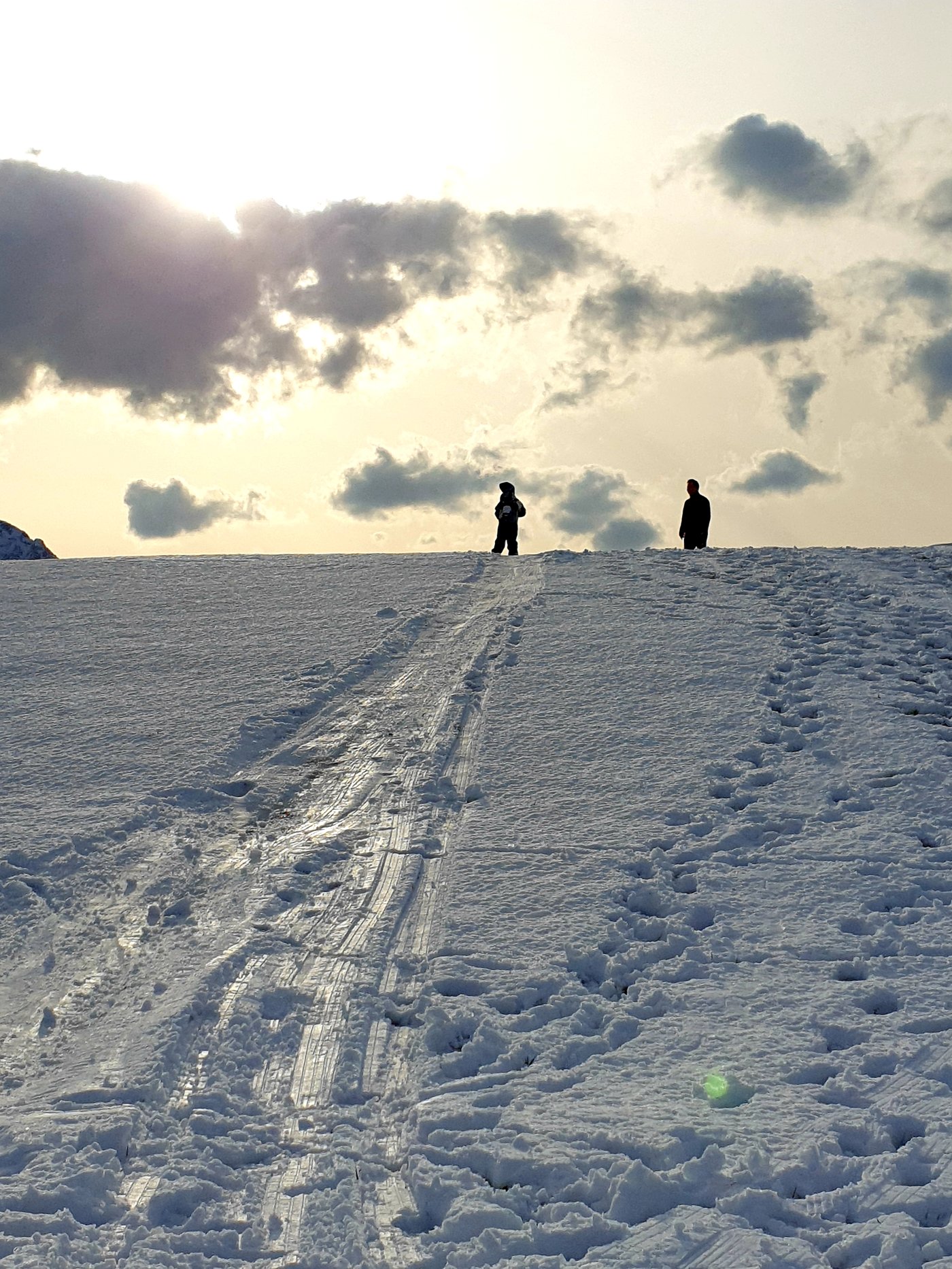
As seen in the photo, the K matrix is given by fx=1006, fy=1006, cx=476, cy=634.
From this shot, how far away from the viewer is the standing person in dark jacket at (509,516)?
67.1ft

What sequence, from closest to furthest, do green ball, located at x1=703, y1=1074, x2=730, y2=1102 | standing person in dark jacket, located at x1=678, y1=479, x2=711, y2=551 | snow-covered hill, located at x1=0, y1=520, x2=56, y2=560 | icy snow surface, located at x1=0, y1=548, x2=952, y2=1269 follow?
icy snow surface, located at x1=0, y1=548, x2=952, y2=1269 → green ball, located at x1=703, y1=1074, x2=730, y2=1102 → standing person in dark jacket, located at x1=678, y1=479, x2=711, y2=551 → snow-covered hill, located at x1=0, y1=520, x2=56, y2=560

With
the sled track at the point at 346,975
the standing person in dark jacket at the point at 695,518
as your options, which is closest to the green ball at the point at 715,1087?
the sled track at the point at 346,975

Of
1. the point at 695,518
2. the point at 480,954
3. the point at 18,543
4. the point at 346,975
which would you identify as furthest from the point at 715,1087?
the point at 18,543

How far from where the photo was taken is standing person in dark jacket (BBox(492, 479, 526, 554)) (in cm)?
2045

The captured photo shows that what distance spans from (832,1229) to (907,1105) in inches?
34.2

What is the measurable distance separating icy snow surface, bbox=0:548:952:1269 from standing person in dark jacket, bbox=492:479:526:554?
28.7 feet

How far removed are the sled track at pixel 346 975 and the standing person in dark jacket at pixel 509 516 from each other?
421 inches

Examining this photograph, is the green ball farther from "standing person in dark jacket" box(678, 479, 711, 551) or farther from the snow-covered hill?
the snow-covered hill

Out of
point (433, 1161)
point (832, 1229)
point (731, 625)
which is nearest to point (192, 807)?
point (433, 1161)

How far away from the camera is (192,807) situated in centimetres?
782

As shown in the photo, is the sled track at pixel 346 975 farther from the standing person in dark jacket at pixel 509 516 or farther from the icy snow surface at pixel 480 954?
the standing person in dark jacket at pixel 509 516

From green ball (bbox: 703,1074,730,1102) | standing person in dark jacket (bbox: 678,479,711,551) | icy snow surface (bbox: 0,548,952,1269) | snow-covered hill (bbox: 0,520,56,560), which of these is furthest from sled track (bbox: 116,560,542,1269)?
snow-covered hill (bbox: 0,520,56,560)

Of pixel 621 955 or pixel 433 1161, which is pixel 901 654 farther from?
pixel 433 1161

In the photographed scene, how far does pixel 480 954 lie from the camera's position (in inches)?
225
